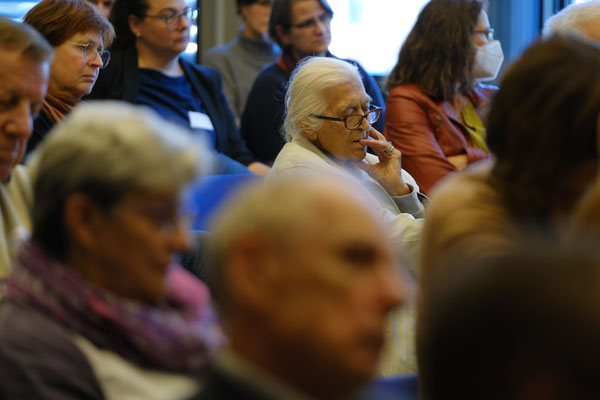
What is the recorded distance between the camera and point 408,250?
2533mm

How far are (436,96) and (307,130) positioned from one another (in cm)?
98

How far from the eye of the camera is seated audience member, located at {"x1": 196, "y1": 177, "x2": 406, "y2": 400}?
3.19 ft

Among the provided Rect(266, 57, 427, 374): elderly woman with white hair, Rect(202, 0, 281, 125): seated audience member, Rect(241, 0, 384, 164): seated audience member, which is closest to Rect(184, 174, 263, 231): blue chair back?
Rect(266, 57, 427, 374): elderly woman with white hair

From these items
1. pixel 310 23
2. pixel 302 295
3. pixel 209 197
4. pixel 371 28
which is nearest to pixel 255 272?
pixel 302 295

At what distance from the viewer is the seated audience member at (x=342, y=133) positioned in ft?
9.43

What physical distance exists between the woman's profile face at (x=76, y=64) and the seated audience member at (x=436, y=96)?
1369mm

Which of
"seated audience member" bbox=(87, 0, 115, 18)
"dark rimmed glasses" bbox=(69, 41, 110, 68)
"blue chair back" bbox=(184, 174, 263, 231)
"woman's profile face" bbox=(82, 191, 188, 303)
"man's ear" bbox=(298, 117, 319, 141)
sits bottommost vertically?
"blue chair back" bbox=(184, 174, 263, 231)

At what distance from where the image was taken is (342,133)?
2.90 m

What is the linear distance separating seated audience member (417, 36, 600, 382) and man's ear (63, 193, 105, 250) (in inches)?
25.3

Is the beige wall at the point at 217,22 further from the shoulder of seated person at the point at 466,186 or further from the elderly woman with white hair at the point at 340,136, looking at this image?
the shoulder of seated person at the point at 466,186

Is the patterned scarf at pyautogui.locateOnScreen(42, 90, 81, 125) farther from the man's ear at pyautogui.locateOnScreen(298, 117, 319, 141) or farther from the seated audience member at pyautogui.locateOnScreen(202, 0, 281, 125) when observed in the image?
the seated audience member at pyautogui.locateOnScreen(202, 0, 281, 125)

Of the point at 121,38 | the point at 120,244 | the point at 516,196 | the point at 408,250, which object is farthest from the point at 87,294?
the point at 121,38

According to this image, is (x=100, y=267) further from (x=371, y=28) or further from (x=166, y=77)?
(x=371, y=28)

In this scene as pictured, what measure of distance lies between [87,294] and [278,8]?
3.30 m
